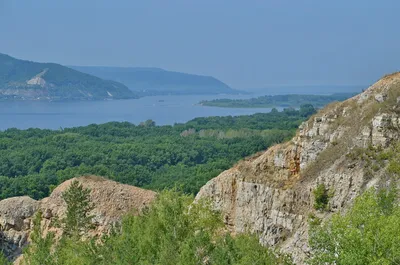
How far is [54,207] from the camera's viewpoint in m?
35.8

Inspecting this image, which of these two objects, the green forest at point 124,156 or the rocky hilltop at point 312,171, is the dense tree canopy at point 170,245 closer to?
the rocky hilltop at point 312,171

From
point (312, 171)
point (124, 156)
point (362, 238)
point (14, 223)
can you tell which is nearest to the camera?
point (362, 238)

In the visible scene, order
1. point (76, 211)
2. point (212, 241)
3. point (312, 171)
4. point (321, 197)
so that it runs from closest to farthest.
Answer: point (212, 241)
point (321, 197)
point (312, 171)
point (76, 211)

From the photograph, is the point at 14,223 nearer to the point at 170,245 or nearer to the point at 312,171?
the point at 170,245

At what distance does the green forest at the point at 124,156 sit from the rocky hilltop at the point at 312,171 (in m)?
24.7

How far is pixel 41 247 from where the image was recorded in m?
23.9

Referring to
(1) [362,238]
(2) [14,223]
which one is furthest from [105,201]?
(1) [362,238]

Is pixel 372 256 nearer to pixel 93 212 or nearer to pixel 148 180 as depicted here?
pixel 93 212

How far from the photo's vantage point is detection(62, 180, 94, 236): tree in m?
31.0

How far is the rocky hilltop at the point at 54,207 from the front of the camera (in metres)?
34.3

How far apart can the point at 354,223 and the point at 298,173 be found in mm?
9220

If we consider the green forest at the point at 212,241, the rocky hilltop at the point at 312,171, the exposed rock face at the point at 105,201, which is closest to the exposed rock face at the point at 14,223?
the exposed rock face at the point at 105,201

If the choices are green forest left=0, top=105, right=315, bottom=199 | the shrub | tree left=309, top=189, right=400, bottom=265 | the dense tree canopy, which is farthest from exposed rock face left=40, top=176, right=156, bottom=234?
tree left=309, top=189, right=400, bottom=265

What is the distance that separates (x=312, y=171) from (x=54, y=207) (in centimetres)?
1921
